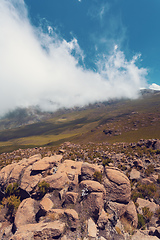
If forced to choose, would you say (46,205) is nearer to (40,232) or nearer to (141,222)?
(40,232)

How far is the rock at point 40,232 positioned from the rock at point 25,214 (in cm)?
166

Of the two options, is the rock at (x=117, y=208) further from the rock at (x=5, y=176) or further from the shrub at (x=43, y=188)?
the rock at (x=5, y=176)

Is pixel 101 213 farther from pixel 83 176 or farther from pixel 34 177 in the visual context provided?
pixel 34 177

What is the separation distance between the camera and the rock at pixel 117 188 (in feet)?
39.9

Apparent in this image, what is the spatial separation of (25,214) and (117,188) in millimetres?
10738

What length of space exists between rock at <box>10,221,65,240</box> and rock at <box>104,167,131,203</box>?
629cm

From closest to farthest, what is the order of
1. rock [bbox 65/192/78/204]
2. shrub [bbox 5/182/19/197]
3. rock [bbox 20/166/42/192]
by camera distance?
rock [bbox 65/192/78/204], rock [bbox 20/166/42/192], shrub [bbox 5/182/19/197]

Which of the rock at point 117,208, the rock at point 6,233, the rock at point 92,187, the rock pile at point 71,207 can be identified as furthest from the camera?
the rock at point 92,187

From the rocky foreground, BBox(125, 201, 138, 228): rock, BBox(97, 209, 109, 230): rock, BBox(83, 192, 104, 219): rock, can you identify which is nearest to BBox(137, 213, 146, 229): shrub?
the rocky foreground

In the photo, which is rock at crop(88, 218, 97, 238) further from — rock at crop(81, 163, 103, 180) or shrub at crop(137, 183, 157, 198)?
shrub at crop(137, 183, 157, 198)

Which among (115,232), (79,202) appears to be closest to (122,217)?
(115,232)

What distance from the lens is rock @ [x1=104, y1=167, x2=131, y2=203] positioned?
1216 cm

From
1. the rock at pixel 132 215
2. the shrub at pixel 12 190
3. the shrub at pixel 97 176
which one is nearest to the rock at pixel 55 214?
the shrub at pixel 97 176

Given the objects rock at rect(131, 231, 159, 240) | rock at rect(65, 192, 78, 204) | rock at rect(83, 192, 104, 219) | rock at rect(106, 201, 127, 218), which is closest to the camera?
rock at rect(131, 231, 159, 240)
